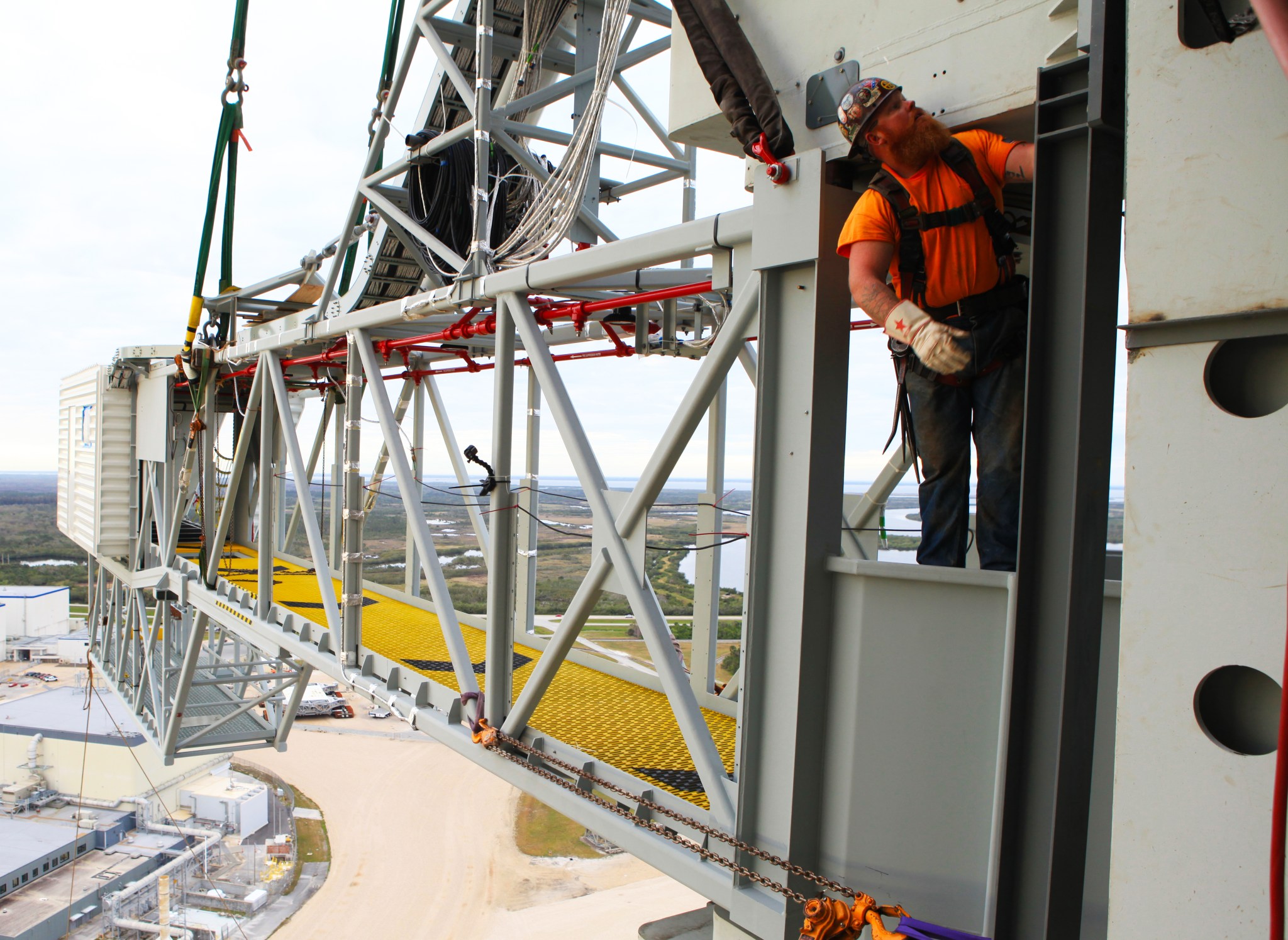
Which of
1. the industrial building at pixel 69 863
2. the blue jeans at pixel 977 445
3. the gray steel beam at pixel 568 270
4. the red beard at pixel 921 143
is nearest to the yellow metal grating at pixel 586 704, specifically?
the blue jeans at pixel 977 445

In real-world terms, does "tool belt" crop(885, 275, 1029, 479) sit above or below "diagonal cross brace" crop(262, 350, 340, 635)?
above

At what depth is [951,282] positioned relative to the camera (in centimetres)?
265

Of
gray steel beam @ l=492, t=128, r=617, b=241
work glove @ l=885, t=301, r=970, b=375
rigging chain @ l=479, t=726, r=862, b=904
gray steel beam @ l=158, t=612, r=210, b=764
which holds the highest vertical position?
gray steel beam @ l=492, t=128, r=617, b=241

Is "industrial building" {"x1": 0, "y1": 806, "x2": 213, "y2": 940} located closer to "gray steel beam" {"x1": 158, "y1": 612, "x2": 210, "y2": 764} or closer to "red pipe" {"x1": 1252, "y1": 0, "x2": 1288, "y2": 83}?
"gray steel beam" {"x1": 158, "y1": 612, "x2": 210, "y2": 764}

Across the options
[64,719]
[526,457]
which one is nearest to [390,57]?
[526,457]

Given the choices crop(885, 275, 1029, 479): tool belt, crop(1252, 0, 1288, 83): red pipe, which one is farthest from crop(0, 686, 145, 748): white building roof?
crop(1252, 0, 1288, 83): red pipe

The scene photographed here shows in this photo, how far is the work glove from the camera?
2375mm

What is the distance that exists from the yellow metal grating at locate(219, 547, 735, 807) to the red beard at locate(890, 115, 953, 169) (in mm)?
2787

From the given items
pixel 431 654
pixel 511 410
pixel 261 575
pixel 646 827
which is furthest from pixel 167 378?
pixel 646 827

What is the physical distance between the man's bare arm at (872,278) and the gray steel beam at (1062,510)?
46cm

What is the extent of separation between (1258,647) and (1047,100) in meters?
1.42

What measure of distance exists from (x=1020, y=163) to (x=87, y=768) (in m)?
31.5

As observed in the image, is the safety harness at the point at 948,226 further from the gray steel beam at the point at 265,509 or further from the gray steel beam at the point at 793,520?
the gray steel beam at the point at 265,509

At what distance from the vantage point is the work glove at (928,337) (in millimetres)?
2375
